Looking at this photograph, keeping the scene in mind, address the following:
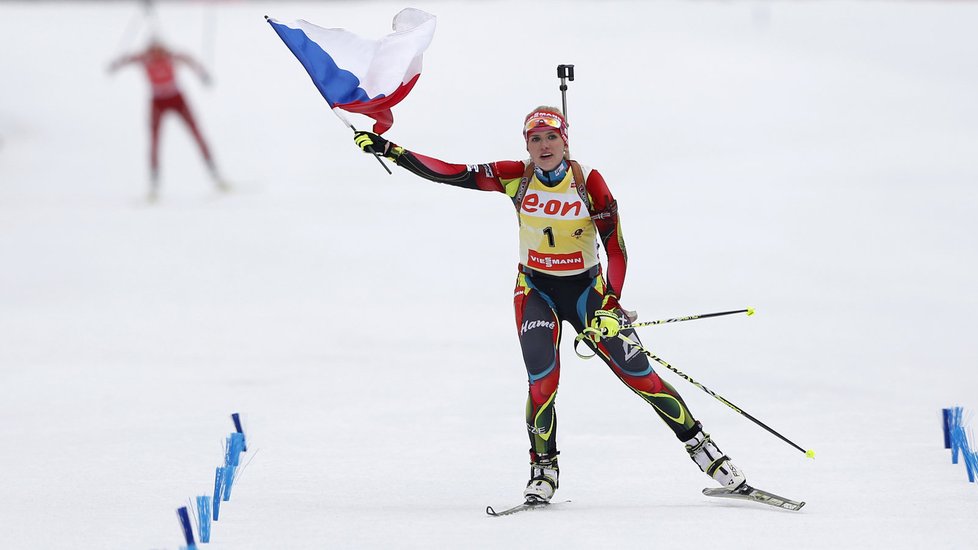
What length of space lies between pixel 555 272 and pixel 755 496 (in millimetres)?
1521

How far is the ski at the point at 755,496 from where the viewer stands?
6.66 meters

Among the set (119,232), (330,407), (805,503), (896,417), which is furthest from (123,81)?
(805,503)

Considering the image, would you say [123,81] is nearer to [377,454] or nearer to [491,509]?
[377,454]

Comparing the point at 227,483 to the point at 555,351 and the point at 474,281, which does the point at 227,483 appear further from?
the point at 474,281

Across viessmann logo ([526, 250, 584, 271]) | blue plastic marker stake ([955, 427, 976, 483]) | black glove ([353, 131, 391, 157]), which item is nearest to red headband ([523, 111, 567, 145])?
viessmann logo ([526, 250, 584, 271])

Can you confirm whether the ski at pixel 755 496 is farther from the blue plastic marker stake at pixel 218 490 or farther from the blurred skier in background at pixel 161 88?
the blurred skier in background at pixel 161 88

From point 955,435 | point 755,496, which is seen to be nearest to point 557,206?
point 755,496

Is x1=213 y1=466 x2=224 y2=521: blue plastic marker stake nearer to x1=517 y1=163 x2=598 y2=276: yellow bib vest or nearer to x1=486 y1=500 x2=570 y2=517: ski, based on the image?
x1=486 y1=500 x2=570 y2=517: ski

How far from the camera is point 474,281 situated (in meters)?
14.1

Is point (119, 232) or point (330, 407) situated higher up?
point (119, 232)

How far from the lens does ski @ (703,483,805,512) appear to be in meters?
6.66

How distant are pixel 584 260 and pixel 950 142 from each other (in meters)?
13.8

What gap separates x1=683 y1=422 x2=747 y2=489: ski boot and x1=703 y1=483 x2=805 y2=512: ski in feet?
0.10

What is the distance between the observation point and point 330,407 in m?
9.55
